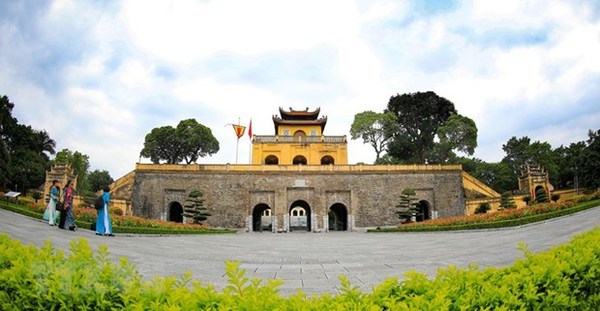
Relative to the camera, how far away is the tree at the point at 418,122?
40938mm

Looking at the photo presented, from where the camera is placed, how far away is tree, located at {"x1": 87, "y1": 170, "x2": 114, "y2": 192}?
55281 mm

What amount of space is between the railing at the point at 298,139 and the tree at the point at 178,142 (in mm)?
14917

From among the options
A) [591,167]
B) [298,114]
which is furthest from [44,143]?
[591,167]

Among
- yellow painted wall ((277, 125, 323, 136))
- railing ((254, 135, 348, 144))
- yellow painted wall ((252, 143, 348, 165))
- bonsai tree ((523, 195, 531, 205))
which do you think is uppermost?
yellow painted wall ((277, 125, 323, 136))

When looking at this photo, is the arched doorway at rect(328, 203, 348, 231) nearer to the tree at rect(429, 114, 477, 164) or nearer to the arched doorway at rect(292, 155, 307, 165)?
the arched doorway at rect(292, 155, 307, 165)

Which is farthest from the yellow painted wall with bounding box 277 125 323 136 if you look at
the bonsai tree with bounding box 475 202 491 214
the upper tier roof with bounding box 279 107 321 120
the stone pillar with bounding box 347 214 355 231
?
the bonsai tree with bounding box 475 202 491 214

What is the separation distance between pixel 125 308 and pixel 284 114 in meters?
36.2

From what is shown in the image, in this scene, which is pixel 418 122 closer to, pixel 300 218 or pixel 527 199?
pixel 527 199

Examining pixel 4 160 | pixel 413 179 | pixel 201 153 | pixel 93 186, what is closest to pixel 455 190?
pixel 413 179

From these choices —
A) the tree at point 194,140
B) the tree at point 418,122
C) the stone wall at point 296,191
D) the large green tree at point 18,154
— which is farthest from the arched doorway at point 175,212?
the tree at point 418,122

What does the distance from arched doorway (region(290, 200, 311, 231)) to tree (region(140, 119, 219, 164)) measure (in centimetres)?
1523

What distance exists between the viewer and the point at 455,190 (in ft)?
91.4

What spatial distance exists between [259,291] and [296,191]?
2605 centimetres

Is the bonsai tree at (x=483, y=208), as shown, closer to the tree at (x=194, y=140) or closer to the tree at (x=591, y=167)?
the tree at (x=591, y=167)
